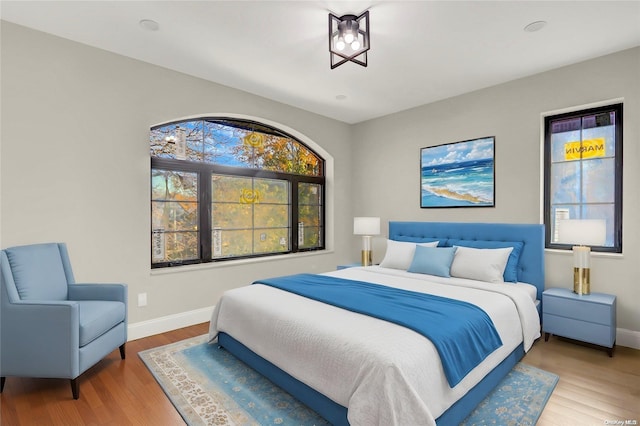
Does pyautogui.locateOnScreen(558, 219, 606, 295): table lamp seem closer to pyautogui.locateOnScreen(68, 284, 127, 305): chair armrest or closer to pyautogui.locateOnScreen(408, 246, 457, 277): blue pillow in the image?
pyautogui.locateOnScreen(408, 246, 457, 277): blue pillow

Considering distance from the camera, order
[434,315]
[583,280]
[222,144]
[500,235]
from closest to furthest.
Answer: [434,315] < [583,280] < [500,235] < [222,144]

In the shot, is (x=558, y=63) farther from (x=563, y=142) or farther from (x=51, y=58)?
(x=51, y=58)

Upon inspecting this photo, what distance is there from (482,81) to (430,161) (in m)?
1.12

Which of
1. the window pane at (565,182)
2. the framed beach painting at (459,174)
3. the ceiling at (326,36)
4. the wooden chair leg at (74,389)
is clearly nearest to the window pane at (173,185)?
the ceiling at (326,36)

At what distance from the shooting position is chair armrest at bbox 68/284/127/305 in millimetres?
2670

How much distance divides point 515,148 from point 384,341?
3.01 m

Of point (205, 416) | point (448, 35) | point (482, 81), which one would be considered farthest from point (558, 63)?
point (205, 416)

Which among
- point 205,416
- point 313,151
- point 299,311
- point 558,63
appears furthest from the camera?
point 313,151

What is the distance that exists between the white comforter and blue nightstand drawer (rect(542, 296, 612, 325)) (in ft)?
1.11

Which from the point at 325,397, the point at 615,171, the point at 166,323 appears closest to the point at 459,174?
the point at 615,171

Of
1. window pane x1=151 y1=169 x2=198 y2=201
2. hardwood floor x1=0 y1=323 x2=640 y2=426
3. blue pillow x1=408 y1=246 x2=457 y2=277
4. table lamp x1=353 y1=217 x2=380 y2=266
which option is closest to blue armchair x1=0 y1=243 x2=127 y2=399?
hardwood floor x1=0 y1=323 x2=640 y2=426

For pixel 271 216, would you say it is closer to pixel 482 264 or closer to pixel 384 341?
pixel 482 264

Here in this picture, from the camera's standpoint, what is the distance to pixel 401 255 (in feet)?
12.8

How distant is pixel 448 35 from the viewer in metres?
2.73
